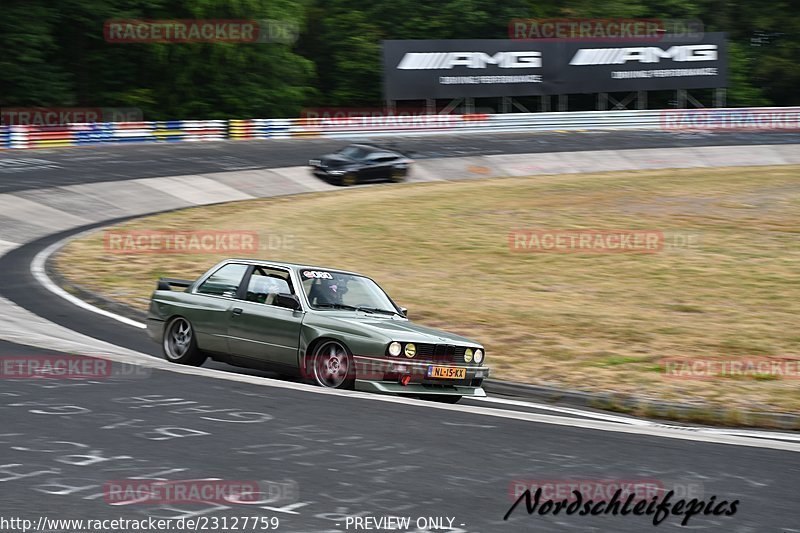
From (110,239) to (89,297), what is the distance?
22.1 ft

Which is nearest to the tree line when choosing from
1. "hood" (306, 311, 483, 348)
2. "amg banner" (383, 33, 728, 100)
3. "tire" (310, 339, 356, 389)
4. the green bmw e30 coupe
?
"amg banner" (383, 33, 728, 100)

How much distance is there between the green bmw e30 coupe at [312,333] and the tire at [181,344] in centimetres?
1

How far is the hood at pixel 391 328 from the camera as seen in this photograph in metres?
9.36

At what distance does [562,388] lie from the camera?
35.3 feet

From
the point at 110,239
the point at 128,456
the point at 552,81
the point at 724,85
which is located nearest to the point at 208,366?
the point at 128,456

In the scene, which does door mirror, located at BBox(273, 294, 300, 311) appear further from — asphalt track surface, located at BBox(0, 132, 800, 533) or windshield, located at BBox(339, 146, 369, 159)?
windshield, located at BBox(339, 146, 369, 159)

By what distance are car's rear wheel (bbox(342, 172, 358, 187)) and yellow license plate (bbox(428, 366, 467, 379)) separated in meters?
23.8

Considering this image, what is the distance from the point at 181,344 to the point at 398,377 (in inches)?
115

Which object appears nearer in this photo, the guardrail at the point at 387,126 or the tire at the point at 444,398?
the tire at the point at 444,398

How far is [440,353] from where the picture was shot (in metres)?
9.57

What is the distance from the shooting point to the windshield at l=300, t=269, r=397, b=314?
10.2m

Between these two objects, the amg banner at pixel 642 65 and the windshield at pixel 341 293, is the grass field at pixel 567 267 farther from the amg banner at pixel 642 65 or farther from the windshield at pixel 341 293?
the amg banner at pixel 642 65

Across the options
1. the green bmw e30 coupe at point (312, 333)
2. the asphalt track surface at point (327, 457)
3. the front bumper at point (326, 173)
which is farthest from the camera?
the front bumper at point (326, 173)

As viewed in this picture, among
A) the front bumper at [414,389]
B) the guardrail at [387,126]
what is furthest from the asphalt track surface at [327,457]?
the guardrail at [387,126]
